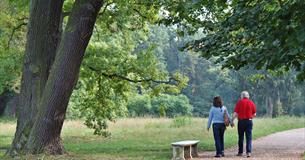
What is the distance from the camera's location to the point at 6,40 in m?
22.6

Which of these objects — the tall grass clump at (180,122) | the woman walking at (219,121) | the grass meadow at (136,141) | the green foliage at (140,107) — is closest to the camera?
the woman walking at (219,121)

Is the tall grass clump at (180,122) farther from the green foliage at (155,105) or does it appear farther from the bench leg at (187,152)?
the green foliage at (155,105)

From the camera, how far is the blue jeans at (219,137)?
48.2 ft

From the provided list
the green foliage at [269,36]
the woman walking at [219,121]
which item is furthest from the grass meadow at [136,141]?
the green foliage at [269,36]

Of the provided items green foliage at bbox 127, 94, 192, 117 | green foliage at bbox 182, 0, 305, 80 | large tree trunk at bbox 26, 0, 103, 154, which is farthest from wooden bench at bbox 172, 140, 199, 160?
green foliage at bbox 127, 94, 192, 117

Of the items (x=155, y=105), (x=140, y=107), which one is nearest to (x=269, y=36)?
(x=155, y=105)

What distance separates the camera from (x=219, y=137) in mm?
14727

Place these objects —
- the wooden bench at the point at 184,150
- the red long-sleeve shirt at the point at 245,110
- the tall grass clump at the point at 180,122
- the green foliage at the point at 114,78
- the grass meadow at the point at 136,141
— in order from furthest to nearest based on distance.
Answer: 1. the tall grass clump at the point at 180,122
2. the green foliage at the point at 114,78
3. the grass meadow at the point at 136,141
4. the red long-sleeve shirt at the point at 245,110
5. the wooden bench at the point at 184,150

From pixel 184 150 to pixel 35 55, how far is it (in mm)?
4727

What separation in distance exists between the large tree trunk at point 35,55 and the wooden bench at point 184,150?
378 cm

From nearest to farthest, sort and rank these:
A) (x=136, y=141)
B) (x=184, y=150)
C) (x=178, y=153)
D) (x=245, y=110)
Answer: (x=178, y=153) → (x=184, y=150) → (x=245, y=110) → (x=136, y=141)

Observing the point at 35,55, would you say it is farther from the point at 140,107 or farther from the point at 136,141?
the point at 140,107

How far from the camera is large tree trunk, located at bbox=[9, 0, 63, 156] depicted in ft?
45.8

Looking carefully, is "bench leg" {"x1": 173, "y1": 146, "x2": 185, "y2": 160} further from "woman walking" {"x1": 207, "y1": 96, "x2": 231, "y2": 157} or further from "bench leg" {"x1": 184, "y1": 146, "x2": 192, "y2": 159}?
"woman walking" {"x1": 207, "y1": 96, "x2": 231, "y2": 157}
